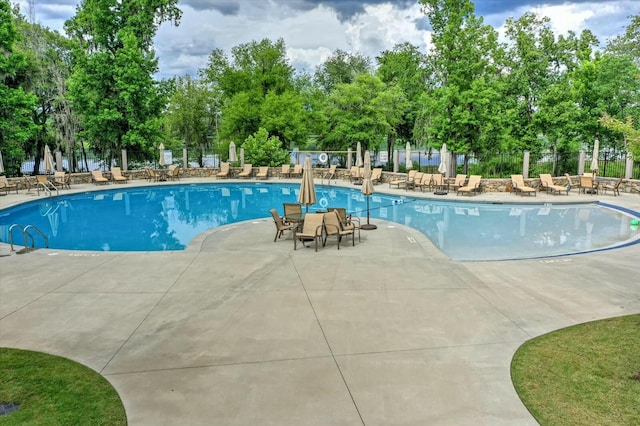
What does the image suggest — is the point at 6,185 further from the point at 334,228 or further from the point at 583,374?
the point at 583,374

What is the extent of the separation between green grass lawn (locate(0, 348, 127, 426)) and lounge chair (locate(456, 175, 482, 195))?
18.4 metres

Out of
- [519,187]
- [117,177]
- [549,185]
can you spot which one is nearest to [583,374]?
[519,187]

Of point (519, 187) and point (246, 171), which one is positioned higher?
point (246, 171)

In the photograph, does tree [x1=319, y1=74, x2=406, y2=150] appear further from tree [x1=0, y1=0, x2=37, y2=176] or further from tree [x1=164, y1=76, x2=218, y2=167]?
tree [x1=0, y1=0, x2=37, y2=176]

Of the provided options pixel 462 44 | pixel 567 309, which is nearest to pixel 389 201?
pixel 462 44

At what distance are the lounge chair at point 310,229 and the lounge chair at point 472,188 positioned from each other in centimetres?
1166

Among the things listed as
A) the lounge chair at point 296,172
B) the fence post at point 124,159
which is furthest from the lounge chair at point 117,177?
the lounge chair at point 296,172

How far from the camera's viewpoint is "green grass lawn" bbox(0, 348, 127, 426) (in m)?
3.92

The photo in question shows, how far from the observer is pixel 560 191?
21.0m

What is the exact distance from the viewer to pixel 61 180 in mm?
23469

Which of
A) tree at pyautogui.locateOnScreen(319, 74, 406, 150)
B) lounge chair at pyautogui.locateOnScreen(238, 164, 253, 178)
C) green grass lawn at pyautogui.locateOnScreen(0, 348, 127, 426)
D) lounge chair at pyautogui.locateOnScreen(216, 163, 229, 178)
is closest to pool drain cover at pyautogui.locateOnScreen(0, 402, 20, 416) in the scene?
green grass lawn at pyautogui.locateOnScreen(0, 348, 127, 426)

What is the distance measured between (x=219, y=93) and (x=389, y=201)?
2538 centimetres

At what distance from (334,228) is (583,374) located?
672 centimetres

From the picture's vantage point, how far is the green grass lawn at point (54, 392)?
392cm
